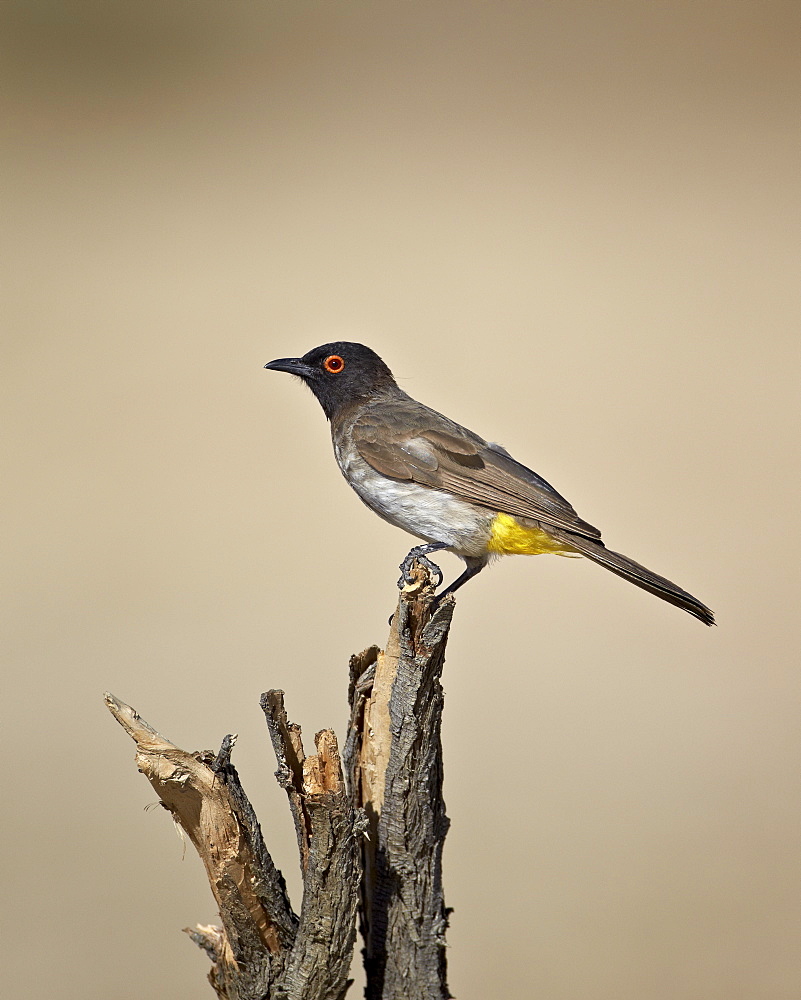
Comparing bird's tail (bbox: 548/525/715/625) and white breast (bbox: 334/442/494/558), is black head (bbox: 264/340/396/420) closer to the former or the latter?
white breast (bbox: 334/442/494/558)

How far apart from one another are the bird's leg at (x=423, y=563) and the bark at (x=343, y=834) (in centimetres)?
5

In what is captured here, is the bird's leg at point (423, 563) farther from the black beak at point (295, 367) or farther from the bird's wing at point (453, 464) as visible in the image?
the black beak at point (295, 367)

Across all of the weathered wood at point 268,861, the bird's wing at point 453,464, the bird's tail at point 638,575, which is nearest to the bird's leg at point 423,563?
the bird's wing at point 453,464

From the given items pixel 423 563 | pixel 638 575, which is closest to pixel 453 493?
pixel 423 563

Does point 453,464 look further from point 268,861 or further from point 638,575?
point 268,861

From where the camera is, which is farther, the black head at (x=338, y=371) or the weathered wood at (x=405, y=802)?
the black head at (x=338, y=371)

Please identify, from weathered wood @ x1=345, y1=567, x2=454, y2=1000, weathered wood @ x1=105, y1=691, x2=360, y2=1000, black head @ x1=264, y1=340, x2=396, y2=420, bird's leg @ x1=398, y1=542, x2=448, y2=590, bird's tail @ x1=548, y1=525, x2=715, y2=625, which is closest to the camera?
weathered wood @ x1=105, y1=691, x2=360, y2=1000

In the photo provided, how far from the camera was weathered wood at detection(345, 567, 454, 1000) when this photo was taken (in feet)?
11.5

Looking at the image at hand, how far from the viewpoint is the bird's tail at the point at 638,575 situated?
382 centimetres

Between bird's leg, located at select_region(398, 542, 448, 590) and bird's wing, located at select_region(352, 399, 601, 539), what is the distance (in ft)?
0.91

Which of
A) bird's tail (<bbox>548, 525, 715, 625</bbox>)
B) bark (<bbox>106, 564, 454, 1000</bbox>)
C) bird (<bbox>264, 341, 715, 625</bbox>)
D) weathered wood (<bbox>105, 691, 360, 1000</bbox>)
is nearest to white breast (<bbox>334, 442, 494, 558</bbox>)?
bird (<bbox>264, 341, 715, 625</bbox>)

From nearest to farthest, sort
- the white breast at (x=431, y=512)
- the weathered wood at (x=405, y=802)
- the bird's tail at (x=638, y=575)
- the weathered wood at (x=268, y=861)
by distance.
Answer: the weathered wood at (x=268, y=861), the weathered wood at (x=405, y=802), the bird's tail at (x=638, y=575), the white breast at (x=431, y=512)

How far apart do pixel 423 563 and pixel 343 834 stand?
3.79ft

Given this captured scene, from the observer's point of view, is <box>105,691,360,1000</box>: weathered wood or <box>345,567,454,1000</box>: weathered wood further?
<box>345,567,454,1000</box>: weathered wood
